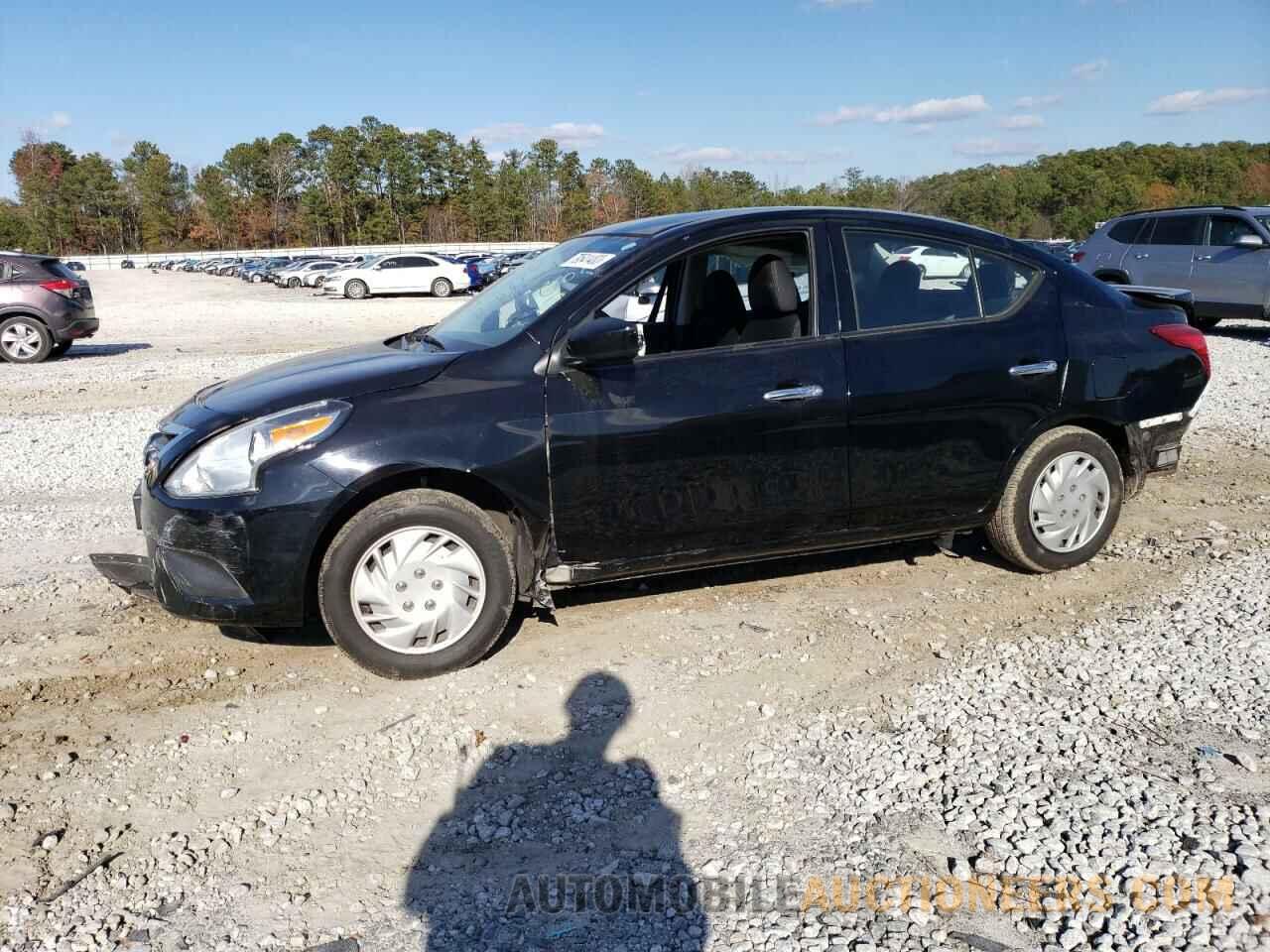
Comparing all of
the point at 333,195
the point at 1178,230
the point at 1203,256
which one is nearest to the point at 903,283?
the point at 1203,256

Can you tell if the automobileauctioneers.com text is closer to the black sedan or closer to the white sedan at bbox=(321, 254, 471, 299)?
the black sedan

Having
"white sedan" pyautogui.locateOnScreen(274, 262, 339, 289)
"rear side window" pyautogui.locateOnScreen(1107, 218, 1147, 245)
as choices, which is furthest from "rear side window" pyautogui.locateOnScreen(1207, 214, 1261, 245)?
A: "white sedan" pyautogui.locateOnScreen(274, 262, 339, 289)

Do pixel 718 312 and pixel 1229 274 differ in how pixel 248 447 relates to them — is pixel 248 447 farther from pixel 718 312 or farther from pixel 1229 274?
pixel 1229 274

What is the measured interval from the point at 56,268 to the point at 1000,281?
15974mm

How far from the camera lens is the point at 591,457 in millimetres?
4227

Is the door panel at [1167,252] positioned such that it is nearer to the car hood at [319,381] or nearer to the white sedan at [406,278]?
the car hood at [319,381]

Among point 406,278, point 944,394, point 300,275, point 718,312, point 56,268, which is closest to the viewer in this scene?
point 944,394

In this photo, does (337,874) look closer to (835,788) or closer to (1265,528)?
(835,788)

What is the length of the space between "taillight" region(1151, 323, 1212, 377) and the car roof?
99cm

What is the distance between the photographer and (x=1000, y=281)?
197 inches

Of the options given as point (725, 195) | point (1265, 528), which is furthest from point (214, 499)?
point (725, 195)

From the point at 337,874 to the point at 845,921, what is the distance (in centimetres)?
144

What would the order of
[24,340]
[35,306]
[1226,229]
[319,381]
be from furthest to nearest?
1. [24,340]
2. [35,306]
3. [1226,229]
4. [319,381]

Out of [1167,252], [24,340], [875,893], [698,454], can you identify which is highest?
[1167,252]
